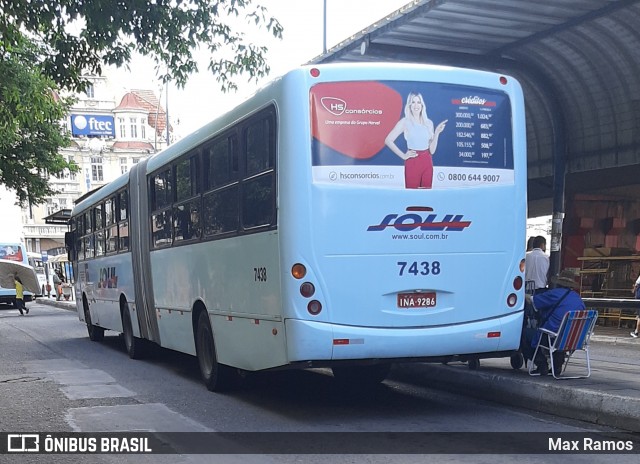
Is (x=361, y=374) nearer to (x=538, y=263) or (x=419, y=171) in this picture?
(x=419, y=171)

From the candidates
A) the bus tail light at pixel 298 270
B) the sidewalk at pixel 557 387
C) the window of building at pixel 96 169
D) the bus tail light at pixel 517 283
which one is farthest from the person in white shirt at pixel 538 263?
the window of building at pixel 96 169

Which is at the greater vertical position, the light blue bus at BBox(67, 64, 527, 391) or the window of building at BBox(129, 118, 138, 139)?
the window of building at BBox(129, 118, 138, 139)

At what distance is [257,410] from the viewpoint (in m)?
8.92

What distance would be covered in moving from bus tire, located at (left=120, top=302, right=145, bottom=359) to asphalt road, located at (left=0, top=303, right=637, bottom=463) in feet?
3.99

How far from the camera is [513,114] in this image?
854 cm

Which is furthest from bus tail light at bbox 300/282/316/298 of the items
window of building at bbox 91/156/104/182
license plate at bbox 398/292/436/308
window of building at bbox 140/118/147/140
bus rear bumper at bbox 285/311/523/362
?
window of building at bbox 140/118/147/140

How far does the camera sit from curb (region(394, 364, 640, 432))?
7.40m

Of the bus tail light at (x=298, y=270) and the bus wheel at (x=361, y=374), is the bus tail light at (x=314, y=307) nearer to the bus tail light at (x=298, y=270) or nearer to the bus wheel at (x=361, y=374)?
the bus tail light at (x=298, y=270)

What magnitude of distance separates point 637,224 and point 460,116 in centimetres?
1290

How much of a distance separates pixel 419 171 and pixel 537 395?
240cm

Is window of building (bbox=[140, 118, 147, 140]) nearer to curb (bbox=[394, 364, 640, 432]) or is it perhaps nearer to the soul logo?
curb (bbox=[394, 364, 640, 432])

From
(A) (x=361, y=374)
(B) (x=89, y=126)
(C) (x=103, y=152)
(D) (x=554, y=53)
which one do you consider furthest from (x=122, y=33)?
(C) (x=103, y=152)

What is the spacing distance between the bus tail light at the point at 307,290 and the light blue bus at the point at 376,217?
1 cm

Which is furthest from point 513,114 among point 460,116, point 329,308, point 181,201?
point 181,201
